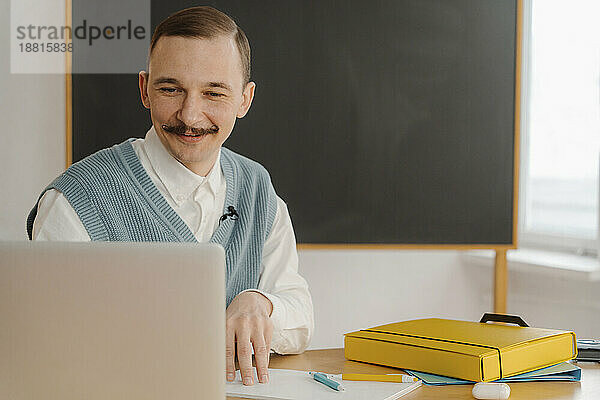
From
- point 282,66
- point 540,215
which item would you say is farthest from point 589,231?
point 282,66

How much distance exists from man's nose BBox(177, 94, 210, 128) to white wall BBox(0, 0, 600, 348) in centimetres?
114

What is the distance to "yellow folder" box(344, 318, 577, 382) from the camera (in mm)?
1245

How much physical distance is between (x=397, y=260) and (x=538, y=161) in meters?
0.62

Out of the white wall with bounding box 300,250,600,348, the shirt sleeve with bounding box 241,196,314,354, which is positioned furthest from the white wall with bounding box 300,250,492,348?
the shirt sleeve with bounding box 241,196,314,354

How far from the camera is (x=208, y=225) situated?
5.27 ft

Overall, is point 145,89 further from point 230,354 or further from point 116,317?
point 116,317

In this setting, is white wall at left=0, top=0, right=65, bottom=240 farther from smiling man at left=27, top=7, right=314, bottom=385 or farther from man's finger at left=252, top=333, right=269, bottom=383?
man's finger at left=252, top=333, right=269, bottom=383

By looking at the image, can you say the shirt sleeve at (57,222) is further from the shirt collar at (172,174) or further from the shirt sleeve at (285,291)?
the shirt sleeve at (285,291)

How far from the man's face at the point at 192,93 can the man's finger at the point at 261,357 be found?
46cm

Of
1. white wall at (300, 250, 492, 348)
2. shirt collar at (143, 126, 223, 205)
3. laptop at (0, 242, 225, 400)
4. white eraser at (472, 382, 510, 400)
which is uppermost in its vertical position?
shirt collar at (143, 126, 223, 205)

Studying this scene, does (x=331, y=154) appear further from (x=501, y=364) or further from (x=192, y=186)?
(x=501, y=364)

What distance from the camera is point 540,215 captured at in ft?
9.41

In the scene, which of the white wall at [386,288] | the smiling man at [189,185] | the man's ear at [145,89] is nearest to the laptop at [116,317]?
the smiling man at [189,185]

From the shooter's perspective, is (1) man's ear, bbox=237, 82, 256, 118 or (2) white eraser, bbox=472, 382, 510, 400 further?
(1) man's ear, bbox=237, 82, 256, 118
